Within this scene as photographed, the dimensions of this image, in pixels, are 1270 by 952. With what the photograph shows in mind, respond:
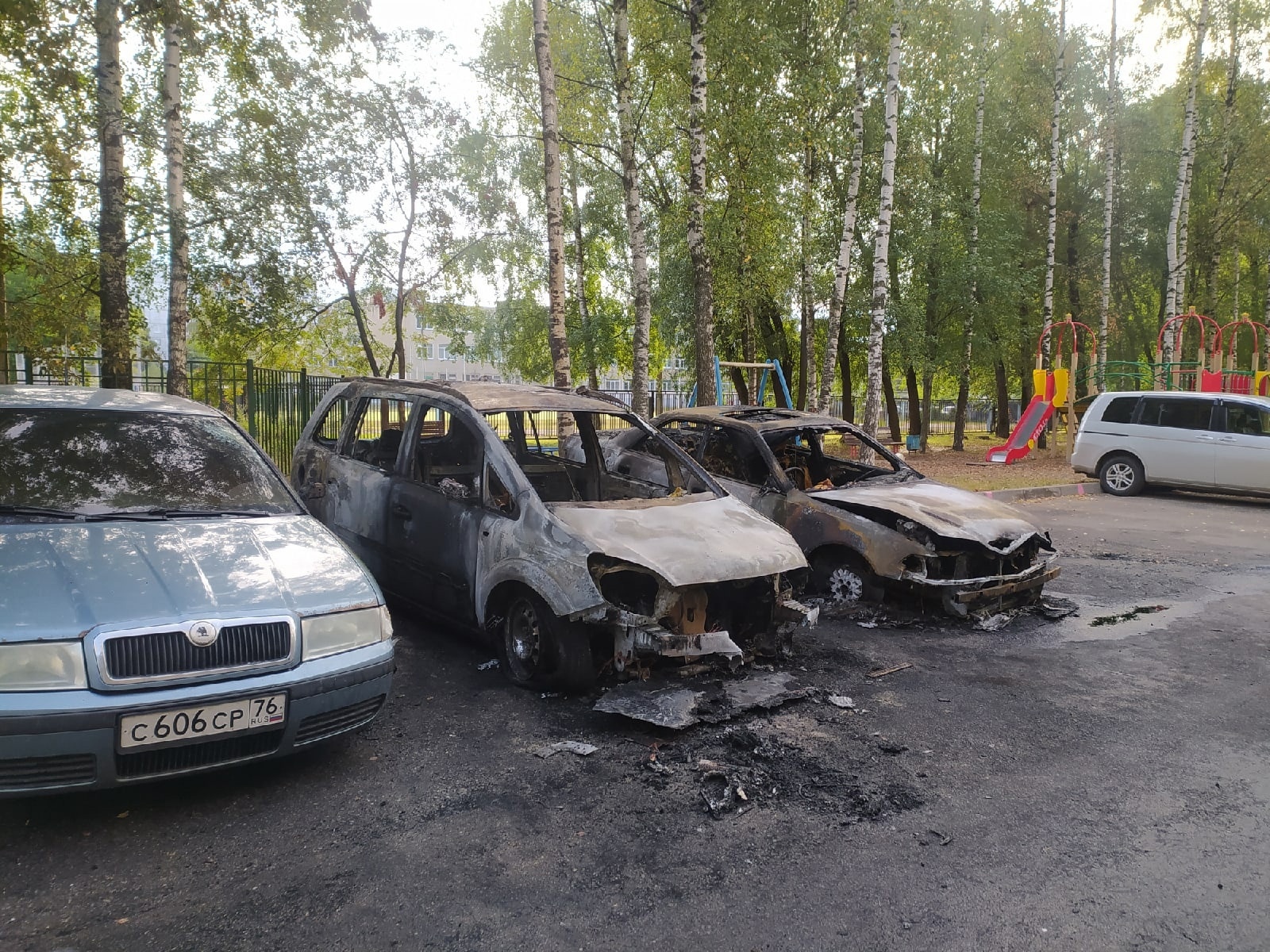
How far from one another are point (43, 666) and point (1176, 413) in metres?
15.5

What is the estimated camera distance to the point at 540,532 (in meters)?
4.69

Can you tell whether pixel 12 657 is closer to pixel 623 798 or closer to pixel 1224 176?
pixel 623 798

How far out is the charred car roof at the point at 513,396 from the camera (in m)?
5.63

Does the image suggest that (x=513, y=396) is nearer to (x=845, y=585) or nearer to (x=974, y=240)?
(x=845, y=585)

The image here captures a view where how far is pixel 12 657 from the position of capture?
2.88m

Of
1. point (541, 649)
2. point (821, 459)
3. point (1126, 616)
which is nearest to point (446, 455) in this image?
point (541, 649)

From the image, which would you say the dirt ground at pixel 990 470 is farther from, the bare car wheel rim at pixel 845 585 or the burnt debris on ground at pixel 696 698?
the burnt debris on ground at pixel 696 698

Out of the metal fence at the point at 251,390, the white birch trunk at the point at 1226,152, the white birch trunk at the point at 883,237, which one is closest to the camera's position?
the metal fence at the point at 251,390

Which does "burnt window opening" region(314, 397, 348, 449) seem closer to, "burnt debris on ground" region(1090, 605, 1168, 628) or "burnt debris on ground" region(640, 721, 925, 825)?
"burnt debris on ground" region(640, 721, 925, 825)

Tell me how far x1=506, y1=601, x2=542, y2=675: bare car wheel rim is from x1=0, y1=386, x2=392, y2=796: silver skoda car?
1.12m

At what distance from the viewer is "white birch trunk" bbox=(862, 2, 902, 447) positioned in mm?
14508

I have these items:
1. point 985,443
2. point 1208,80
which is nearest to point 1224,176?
point 1208,80

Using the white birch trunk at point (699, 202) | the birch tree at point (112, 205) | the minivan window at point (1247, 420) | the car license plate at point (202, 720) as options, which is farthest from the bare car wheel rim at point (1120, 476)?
the birch tree at point (112, 205)

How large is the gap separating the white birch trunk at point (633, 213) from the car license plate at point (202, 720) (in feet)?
33.4
